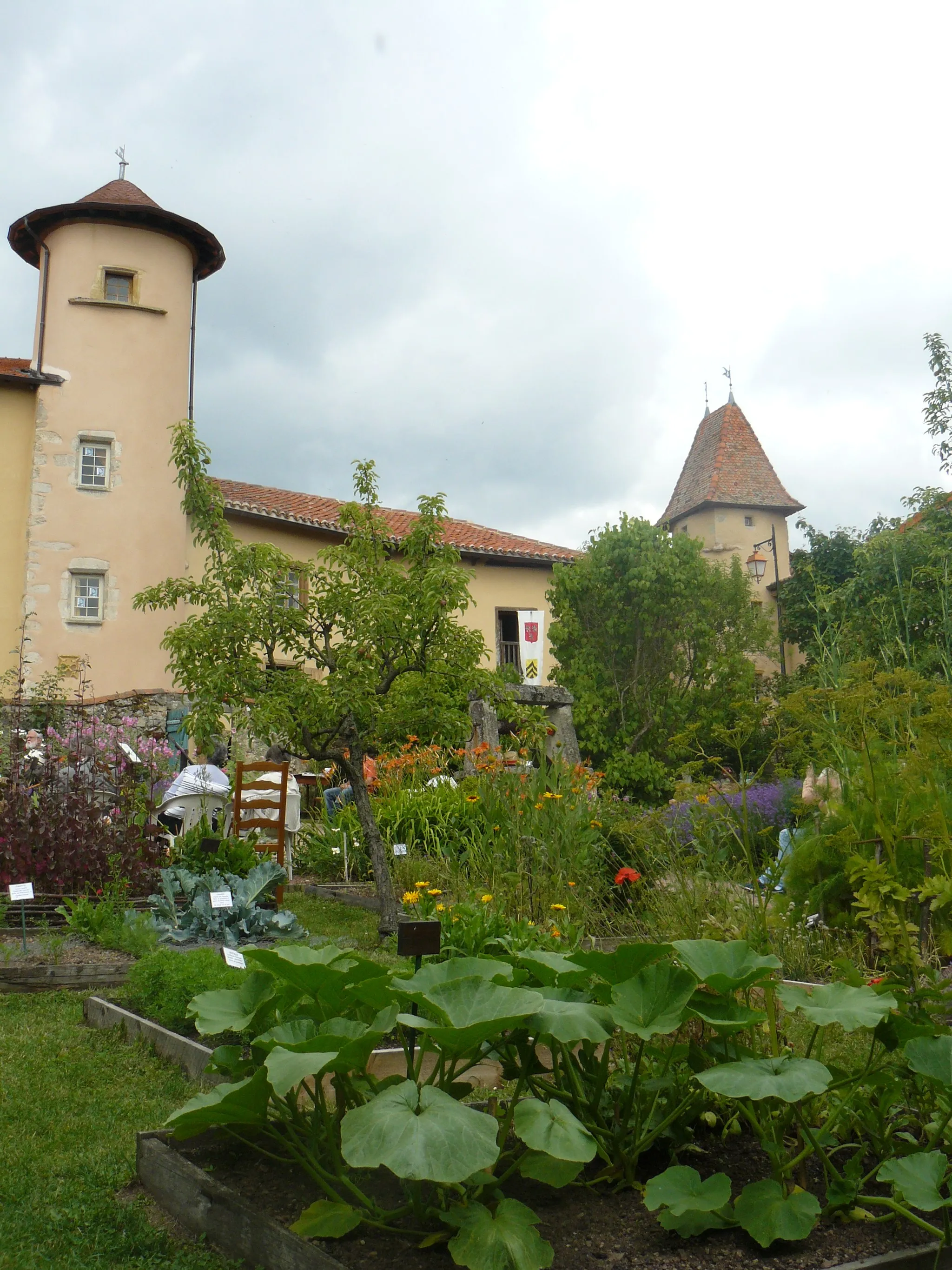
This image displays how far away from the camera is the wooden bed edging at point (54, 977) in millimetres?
5145

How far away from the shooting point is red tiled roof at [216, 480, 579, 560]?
2161 cm

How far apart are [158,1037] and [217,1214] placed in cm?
176

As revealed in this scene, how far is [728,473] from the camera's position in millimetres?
32562

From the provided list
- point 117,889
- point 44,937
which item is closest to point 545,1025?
point 44,937

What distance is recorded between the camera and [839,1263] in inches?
83.7

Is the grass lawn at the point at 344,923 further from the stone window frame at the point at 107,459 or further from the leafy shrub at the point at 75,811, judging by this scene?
the stone window frame at the point at 107,459

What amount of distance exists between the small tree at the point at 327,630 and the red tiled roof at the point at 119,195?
13.5m

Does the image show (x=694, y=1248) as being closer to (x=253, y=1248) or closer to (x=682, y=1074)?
(x=682, y=1074)

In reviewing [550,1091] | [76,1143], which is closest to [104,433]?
[76,1143]

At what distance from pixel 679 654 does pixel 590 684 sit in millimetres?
1739

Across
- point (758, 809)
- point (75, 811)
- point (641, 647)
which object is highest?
point (641, 647)

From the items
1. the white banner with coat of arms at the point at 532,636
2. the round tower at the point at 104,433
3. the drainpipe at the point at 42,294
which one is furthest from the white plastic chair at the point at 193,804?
the white banner with coat of arms at the point at 532,636

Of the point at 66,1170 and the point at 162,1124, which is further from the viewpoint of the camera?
the point at 162,1124

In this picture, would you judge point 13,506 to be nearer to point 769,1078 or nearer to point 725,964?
point 725,964
